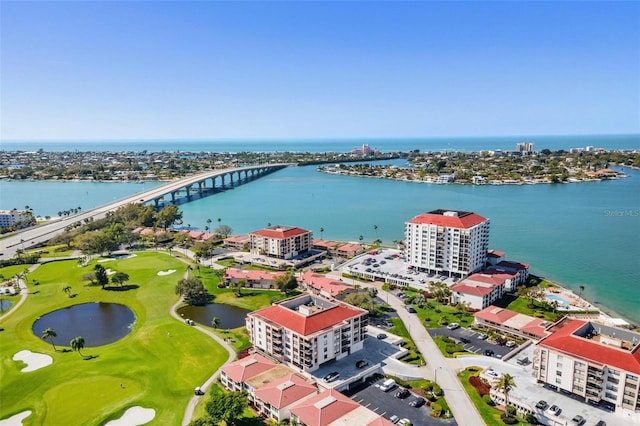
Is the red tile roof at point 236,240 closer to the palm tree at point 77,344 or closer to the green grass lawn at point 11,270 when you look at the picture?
the green grass lawn at point 11,270

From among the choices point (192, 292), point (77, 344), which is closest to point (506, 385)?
point (192, 292)

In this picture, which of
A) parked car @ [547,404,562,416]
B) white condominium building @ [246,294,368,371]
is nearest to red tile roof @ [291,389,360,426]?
white condominium building @ [246,294,368,371]

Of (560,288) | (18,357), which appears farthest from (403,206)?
(18,357)

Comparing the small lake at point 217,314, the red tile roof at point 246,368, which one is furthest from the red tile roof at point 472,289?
the small lake at point 217,314

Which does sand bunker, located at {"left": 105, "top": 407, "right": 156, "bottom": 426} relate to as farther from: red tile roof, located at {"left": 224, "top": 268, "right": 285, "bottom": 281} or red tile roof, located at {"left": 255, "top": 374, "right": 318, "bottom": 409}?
red tile roof, located at {"left": 224, "top": 268, "right": 285, "bottom": 281}

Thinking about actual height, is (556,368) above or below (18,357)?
above

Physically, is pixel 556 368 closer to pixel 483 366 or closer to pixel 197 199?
pixel 483 366
